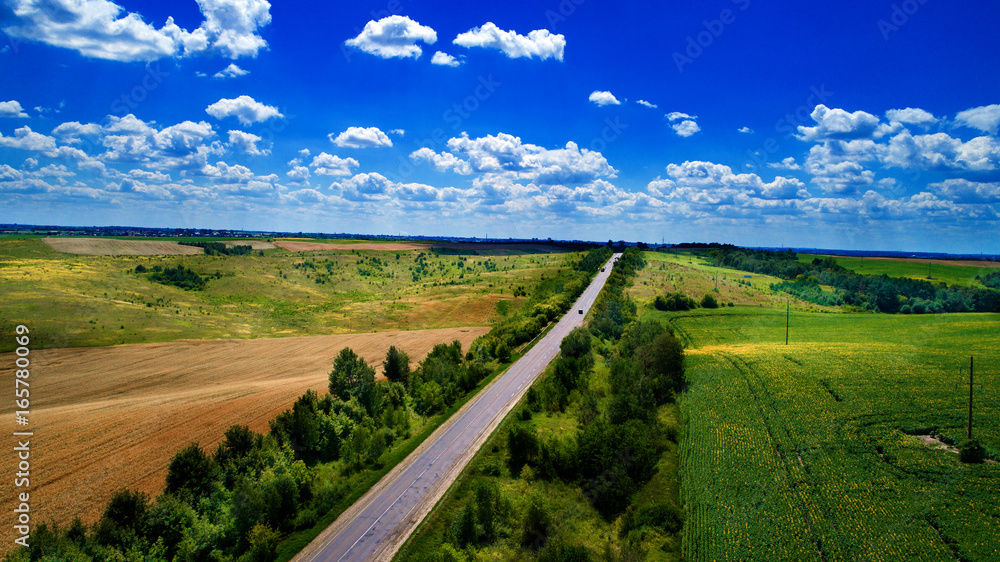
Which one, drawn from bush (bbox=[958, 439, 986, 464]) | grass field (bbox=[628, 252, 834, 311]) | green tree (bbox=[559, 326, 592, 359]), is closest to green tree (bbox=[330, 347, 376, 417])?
green tree (bbox=[559, 326, 592, 359])

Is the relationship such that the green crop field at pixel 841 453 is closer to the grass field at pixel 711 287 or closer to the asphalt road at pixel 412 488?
the asphalt road at pixel 412 488

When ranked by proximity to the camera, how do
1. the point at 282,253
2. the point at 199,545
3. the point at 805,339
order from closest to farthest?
1. the point at 199,545
2. the point at 805,339
3. the point at 282,253

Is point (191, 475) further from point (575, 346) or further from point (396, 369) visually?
point (575, 346)

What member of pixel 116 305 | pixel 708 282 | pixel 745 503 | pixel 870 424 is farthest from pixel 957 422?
pixel 116 305

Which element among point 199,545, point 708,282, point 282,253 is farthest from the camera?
point 282,253

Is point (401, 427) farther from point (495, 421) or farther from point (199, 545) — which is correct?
point (199, 545)

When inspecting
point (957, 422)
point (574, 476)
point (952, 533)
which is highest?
point (957, 422)

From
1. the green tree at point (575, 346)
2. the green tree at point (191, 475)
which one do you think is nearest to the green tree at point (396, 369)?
the green tree at point (575, 346)
